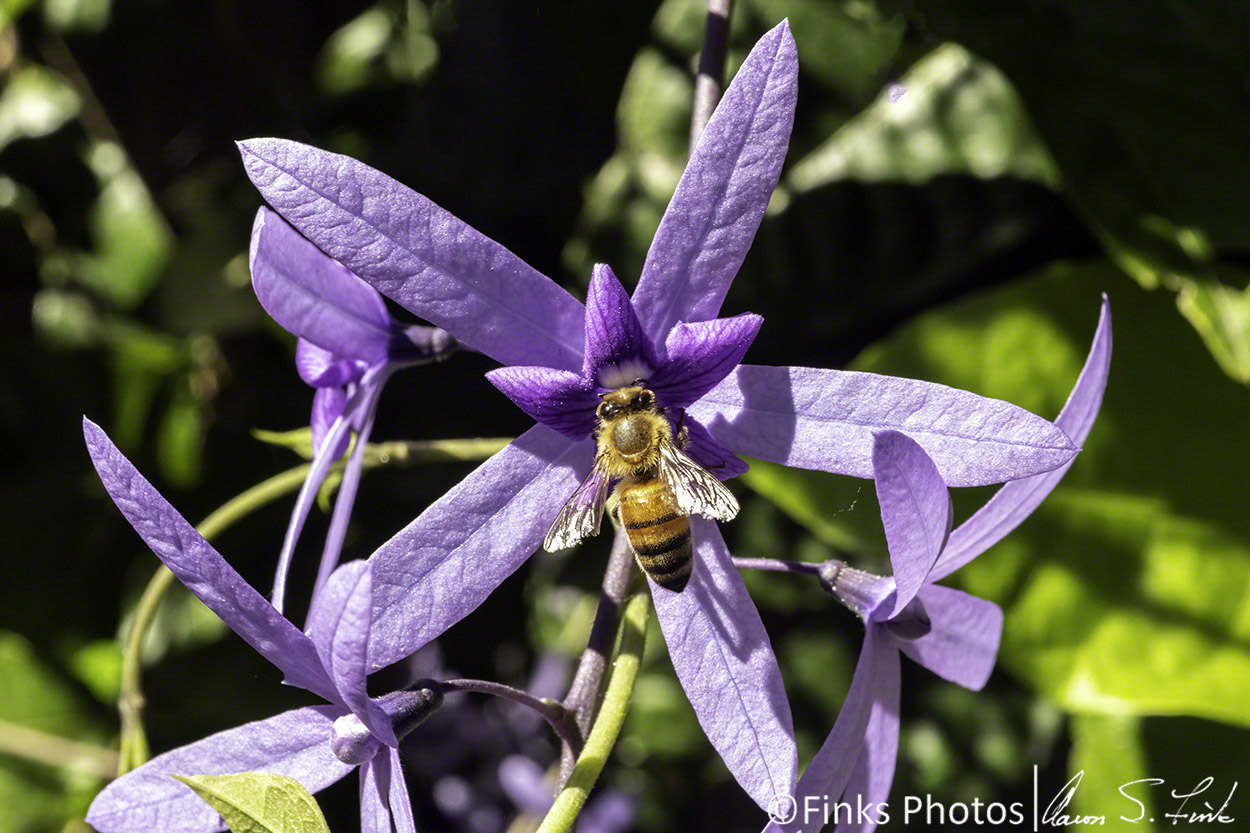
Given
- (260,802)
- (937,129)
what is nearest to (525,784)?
(260,802)

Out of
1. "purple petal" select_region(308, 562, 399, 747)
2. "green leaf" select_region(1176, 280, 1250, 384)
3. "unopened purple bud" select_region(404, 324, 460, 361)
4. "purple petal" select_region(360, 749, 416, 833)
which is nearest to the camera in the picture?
"purple petal" select_region(308, 562, 399, 747)

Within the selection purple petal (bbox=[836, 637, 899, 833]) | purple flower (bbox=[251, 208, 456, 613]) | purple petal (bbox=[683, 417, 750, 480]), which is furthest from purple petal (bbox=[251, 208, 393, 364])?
purple petal (bbox=[836, 637, 899, 833])

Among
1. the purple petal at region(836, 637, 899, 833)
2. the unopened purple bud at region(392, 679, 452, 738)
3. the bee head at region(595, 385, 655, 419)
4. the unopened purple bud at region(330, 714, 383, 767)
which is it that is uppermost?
the bee head at region(595, 385, 655, 419)

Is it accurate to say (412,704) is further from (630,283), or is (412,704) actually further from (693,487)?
(630,283)

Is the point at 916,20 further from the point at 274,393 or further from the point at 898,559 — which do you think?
the point at 274,393

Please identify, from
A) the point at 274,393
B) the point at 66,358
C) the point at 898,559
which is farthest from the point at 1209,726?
the point at 66,358
